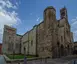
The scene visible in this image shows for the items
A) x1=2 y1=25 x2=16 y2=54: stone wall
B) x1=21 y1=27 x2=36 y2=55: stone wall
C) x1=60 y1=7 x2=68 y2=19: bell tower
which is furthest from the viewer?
x1=2 y1=25 x2=16 y2=54: stone wall

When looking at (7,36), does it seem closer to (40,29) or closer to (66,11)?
(40,29)

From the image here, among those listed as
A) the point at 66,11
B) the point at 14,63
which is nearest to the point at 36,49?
the point at 14,63

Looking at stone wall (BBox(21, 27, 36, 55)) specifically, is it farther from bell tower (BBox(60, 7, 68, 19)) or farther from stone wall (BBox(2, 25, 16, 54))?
bell tower (BBox(60, 7, 68, 19))

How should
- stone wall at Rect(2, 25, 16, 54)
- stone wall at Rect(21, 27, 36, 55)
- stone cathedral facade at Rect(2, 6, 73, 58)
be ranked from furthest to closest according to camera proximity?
stone wall at Rect(2, 25, 16, 54), stone wall at Rect(21, 27, 36, 55), stone cathedral facade at Rect(2, 6, 73, 58)

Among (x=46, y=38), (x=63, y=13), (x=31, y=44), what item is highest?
(x=63, y=13)

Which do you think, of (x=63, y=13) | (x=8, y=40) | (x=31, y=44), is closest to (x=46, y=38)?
(x=31, y=44)

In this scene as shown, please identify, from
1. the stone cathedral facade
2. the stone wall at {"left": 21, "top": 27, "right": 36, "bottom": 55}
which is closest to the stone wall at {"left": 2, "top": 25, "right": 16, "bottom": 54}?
the stone cathedral facade

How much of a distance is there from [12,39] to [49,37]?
23.6 m

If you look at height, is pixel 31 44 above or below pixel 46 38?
below

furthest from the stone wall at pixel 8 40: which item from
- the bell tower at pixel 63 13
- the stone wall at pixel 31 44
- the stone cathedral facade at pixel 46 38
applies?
the bell tower at pixel 63 13

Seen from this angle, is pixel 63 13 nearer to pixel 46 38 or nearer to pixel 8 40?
pixel 46 38

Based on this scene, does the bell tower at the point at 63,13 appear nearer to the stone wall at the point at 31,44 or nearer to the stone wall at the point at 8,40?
the stone wall at the point at 31,44

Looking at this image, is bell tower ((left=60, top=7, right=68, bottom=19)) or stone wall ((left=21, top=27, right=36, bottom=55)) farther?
bell tower ((left=60, top=7, right=68, bottom=19))

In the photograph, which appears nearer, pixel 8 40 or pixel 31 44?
pixel 31 44
